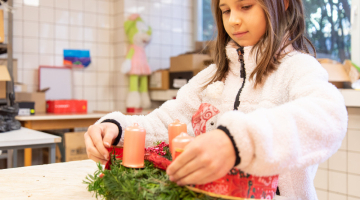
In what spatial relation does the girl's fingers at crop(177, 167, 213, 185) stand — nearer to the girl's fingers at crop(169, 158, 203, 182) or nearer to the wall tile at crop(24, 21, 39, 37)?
the girl's fingers at crop(169, 158, 203, 182)

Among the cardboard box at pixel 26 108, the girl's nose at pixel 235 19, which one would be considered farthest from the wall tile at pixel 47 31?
the girl's nose at pixel 235 19

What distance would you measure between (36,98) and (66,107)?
0.92 ft

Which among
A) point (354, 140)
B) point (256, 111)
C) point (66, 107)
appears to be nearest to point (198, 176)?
point (256, 111)

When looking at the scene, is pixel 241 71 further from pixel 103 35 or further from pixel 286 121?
pixel 103 35

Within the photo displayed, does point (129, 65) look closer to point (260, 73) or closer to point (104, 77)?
point (104, 77)

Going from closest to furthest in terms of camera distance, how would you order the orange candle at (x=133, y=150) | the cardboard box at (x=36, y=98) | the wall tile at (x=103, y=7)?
the orange candle at (x=133, y=150), the cardboard box at (x=36, y=98), the wall tile at (x=103, y=7)

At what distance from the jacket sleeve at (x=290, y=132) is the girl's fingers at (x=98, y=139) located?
1.11 feet

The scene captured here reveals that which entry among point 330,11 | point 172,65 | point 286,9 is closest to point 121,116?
point 286,9

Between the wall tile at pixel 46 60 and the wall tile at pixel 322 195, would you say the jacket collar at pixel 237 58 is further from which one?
the wall tile at pixel 46 60

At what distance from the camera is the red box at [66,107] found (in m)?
2.97

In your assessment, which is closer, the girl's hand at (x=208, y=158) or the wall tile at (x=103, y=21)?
the girl's hand at (x=208, y=158)

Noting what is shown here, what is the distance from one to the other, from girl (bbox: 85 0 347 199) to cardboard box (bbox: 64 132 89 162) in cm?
189

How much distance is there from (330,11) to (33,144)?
2.22 m

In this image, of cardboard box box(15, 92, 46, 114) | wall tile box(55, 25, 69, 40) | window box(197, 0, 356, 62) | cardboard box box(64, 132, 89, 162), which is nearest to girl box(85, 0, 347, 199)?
window box(197, 0, 356, 62)
